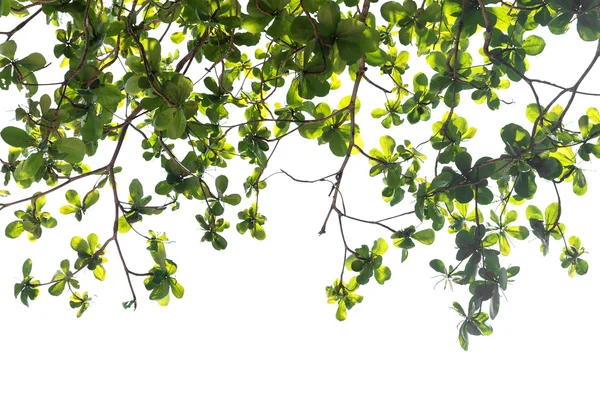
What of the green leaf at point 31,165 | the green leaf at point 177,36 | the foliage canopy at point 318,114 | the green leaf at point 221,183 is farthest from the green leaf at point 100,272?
the green leaf at point 177,36

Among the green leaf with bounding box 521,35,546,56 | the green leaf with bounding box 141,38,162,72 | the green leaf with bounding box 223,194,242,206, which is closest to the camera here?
the green leaf with bounding box 141,38,162,72

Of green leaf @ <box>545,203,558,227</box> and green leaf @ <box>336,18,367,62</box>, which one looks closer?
green leaf @ <box>336,18,367,62</box>

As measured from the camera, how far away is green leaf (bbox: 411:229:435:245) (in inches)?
37.7

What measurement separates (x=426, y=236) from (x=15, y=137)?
69 centimetres

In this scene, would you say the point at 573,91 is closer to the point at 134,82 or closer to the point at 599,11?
the point at 599,11

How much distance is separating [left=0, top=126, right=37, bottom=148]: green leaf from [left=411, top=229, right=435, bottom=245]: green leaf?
2.18 ft

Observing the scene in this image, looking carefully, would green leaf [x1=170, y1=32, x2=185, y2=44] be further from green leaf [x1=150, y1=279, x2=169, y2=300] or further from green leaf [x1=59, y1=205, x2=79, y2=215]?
green leaf [x1=150, y1=279, x2=169, y2=300]

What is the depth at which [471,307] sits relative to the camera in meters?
0.72

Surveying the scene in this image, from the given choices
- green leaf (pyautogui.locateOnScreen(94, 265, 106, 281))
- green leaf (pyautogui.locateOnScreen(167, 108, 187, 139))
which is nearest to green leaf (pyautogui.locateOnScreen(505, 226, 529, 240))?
green leaf (pyautogui.locateOnScreen(167, 108, 187, 139))

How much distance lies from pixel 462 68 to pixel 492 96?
100 millimetres

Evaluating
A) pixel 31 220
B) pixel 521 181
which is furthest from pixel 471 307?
pixel 31 220

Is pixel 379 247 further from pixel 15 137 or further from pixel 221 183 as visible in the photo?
pixel 15 137

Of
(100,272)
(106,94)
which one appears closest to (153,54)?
(106,94)

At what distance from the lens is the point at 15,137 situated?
2.43 feet
